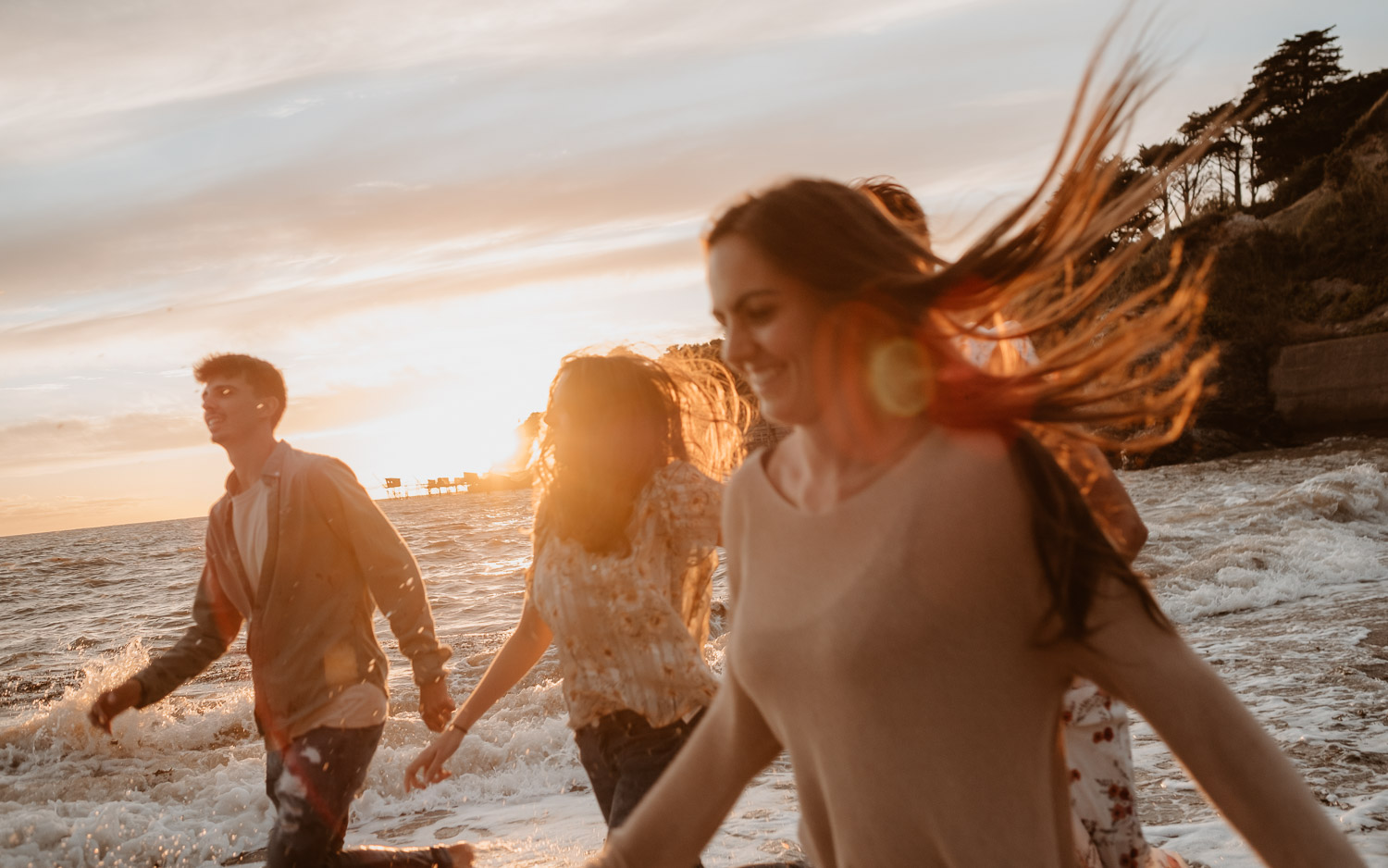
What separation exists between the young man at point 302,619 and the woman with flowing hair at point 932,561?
327 cm

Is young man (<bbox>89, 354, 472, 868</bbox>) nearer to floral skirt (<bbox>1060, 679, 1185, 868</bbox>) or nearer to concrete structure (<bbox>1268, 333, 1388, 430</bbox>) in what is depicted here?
floral skirt (<bbox>1060, 679, 1185, 868</bbox>)

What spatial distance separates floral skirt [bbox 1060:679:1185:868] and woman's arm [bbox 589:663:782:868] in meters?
1.40

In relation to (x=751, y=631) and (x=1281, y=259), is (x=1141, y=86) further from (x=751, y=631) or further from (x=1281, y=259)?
(x=1281, y=259)

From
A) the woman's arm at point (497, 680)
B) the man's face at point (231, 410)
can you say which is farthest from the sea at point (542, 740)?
the man's face at point (231, 410)

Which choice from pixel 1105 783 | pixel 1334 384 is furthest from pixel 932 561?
pixel 1334 384

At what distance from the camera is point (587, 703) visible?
11.2 ft

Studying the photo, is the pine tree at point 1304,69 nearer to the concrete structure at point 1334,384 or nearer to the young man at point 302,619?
the concrete structure at point 1334,384

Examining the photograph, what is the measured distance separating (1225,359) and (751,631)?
3510cm

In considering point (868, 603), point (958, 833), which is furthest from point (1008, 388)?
point (958, 833)

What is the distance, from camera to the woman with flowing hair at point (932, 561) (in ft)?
3.58

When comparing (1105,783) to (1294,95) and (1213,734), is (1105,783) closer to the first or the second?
(1213,734)

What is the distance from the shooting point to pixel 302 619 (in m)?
4.58

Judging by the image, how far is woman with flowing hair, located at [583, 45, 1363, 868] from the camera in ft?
3.58

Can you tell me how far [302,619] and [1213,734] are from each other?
4.22m
